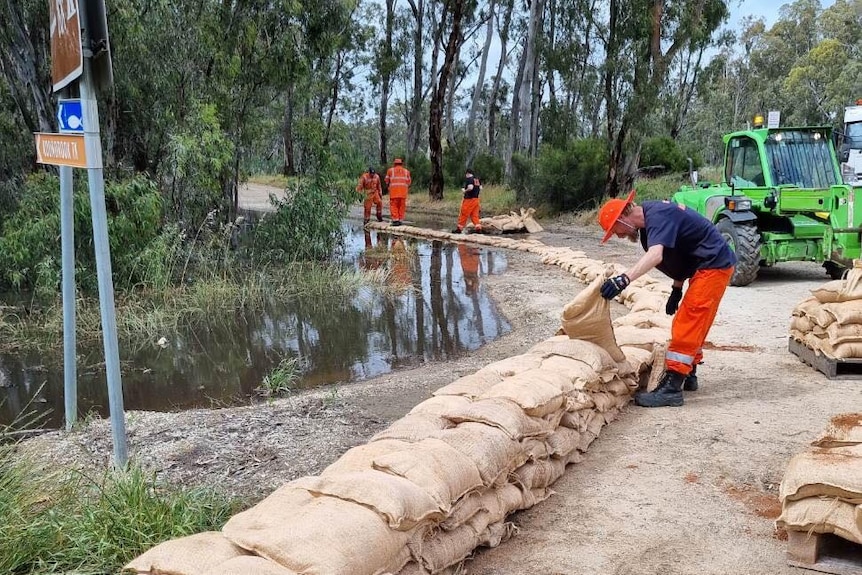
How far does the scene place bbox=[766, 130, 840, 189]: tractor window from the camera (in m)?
8.68

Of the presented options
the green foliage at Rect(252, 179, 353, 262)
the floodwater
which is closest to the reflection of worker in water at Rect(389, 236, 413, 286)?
the floodwater

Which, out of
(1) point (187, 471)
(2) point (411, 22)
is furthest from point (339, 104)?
(1) point (187, 471)

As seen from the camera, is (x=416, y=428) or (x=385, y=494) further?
(x=416, y=428)

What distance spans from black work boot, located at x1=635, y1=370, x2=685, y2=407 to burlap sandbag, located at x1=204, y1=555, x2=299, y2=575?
313 centimetres

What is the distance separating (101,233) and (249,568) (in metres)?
1.94

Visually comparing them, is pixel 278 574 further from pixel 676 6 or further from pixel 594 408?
pixel 676 6

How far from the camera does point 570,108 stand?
85.0 feet

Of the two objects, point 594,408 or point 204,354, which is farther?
point 204,354

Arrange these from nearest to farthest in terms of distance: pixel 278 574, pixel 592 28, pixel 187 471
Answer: pixel 278 574 → pixel 187 471 → pixel 592 28

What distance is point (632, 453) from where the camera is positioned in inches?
154

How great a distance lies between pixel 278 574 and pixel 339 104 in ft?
121

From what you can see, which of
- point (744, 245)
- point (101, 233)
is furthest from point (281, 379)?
point (744, 245)

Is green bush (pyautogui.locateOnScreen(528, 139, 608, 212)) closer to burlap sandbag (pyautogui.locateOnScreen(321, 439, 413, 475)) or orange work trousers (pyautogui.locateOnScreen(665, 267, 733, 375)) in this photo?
orange work trousers (pyautogui.locateOnScreen(665, 267, 733, 375))

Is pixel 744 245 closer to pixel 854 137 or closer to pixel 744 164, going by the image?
pixel 744 164
